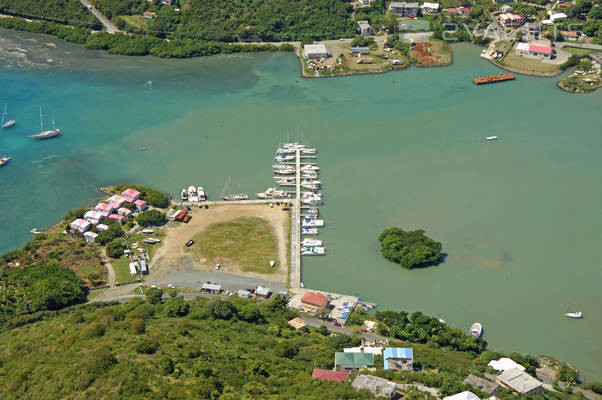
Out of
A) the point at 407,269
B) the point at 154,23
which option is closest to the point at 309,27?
the point at 154,23

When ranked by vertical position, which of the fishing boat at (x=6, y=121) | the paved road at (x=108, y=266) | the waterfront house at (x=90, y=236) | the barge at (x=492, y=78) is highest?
the barge at (x=492, y=78)

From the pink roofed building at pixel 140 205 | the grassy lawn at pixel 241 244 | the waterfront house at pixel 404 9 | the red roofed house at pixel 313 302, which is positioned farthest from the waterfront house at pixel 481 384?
the waterfront house at pixel 404 9

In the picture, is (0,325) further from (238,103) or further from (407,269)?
(238,103)

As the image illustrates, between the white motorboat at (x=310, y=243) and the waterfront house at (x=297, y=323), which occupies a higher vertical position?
the white motorboat at (x=310, y=243)

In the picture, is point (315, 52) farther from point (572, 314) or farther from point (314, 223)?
point (572, 314)

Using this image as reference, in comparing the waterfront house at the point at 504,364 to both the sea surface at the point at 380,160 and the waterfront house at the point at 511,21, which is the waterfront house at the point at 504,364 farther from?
the waterfront house at the point at 511,21

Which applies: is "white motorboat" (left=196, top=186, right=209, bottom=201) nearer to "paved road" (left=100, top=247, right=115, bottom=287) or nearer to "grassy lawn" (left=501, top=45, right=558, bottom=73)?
"paved road" (left=100, top=247, right=115, bottom=287)
